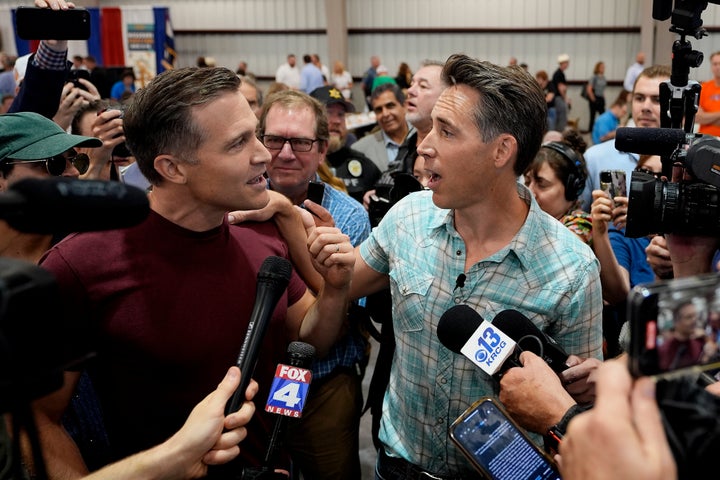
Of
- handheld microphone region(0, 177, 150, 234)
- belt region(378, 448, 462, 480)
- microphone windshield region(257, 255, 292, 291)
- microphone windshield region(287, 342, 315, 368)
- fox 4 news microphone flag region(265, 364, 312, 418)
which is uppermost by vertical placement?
handheld microphone region(0, 177, 150, 234)

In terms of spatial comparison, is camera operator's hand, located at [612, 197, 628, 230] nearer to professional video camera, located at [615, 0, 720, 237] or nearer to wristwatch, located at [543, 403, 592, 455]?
professional video camera, located at [615, 0, 720, 237]

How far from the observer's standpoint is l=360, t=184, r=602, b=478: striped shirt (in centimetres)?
168

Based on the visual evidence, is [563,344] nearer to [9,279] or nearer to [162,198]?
[162,198]

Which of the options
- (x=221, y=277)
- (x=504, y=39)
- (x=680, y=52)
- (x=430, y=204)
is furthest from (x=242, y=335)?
(x=504, y=39)

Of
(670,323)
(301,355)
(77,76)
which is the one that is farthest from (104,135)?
(670,323)

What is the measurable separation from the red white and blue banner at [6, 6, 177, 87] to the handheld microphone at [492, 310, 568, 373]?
48.5ft

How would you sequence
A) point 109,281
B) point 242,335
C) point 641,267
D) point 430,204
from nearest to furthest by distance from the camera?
point 109,281 → point 242,335 → point 430,204 → point 641,267

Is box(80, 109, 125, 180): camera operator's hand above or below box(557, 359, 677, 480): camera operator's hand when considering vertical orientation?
above

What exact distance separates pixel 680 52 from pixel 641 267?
1011 mm

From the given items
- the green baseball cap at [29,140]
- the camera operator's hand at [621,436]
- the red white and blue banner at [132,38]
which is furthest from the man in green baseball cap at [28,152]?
the red white and blue banner at [132,38]

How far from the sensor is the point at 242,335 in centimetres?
169

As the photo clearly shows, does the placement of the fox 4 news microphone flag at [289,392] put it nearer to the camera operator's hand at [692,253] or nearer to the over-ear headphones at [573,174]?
the camera operator's hand at [692,253]

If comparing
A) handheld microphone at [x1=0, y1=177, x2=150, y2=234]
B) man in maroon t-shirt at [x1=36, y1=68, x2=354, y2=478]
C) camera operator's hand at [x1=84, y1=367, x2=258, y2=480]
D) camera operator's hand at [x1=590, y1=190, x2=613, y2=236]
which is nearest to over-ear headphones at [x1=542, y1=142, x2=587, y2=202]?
camera operator's hand at [x1=590, y1=190, x2=613, y2=236]

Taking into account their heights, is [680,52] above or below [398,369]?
above
